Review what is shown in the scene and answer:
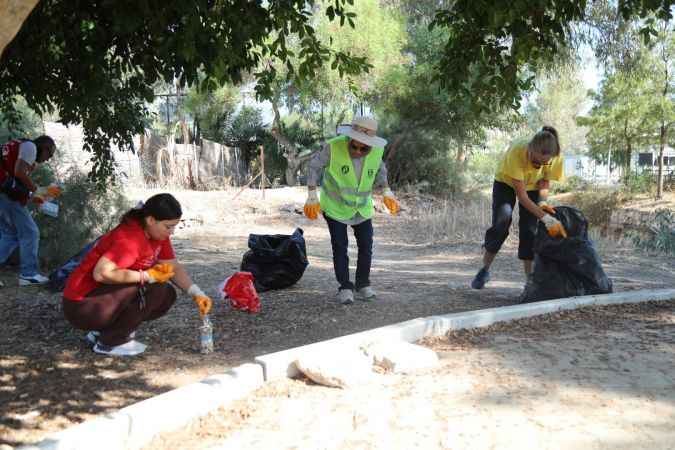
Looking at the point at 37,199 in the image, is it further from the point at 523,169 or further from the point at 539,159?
the point at 539,159

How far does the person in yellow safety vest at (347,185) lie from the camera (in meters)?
4.88

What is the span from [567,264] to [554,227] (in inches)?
12.7

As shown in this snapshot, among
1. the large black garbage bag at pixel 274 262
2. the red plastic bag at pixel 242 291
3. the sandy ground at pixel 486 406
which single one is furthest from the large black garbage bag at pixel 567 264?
the red plastic bag at pixel 242 291

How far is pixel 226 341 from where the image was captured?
13.4 ft

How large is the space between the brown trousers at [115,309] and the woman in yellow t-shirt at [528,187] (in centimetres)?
289

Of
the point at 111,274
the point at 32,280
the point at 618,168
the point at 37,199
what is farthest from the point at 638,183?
the point at 111,274

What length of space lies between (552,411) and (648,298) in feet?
9.38

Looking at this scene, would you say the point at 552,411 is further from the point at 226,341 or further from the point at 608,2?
the point at 608,2

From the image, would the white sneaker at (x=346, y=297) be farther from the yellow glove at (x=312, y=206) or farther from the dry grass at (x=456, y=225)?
the dry grass at (x=456, y=225)

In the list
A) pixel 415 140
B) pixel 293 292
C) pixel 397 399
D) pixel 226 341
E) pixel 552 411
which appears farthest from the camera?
pixel 415 140

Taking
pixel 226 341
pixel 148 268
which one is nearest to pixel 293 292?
pixel 226 341

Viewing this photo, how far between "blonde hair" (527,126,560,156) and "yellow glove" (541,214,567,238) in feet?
1.66

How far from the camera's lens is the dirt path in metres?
3.05

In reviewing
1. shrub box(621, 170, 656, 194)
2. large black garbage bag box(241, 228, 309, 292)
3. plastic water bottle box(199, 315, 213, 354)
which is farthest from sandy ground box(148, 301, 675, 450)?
shrub box(621, 170, 656, 194)
